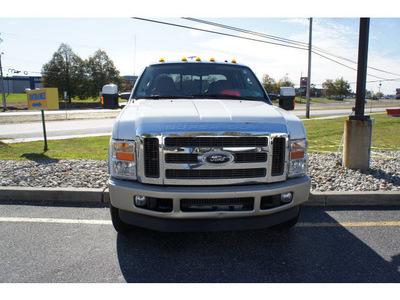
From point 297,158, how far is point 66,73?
63874 mm

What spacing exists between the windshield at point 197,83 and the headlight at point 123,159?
1.23 m

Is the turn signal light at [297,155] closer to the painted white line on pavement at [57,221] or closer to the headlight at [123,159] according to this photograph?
the headlight at [123,159]

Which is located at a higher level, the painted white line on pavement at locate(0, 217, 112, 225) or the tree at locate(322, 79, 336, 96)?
the tree at locate(322, 79, 336, 96)

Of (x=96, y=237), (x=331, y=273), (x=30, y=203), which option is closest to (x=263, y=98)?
(x=331, y=273)

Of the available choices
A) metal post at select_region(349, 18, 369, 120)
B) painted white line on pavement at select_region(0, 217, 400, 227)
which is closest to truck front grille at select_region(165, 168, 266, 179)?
painted white line on pavement at select_region(0, 217, 400, 227)

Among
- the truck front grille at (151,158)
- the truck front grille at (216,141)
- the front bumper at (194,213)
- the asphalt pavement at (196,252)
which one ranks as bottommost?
the asphalt pavement at (196,252)

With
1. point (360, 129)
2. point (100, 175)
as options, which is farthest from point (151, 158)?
point (360, 129)

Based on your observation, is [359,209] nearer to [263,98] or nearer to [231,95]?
[263,98]

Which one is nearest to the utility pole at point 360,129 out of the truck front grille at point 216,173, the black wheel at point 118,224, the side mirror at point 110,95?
the truck front grille at point 216,173

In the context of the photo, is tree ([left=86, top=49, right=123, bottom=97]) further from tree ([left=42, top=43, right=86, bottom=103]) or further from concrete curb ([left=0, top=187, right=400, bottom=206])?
concrete curb ([left=0, top=187, right=400, bottom=206])

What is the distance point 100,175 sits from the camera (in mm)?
5680

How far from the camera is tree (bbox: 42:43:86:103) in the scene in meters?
58.9

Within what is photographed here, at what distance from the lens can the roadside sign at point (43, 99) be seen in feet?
28.6

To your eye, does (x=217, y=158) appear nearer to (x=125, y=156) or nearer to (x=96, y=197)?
(x=125, y=156)
